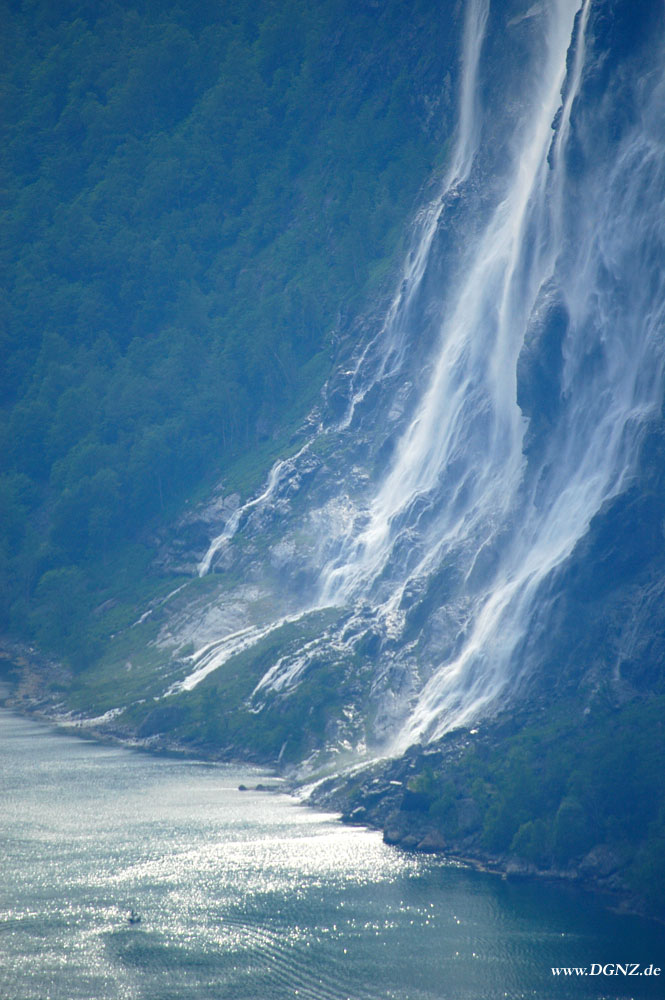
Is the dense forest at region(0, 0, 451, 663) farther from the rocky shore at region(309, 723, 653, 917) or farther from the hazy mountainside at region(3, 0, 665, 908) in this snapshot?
the rocky shore at region(309, 723, 653, 917)

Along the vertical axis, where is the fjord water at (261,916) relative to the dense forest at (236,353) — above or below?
below

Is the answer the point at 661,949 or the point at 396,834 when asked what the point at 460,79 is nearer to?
the point at 396,834

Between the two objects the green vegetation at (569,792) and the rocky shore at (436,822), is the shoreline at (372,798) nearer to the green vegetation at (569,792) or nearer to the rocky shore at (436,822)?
the rocky shore at (436,822)

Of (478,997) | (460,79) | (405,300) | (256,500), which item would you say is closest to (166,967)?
(478,997)

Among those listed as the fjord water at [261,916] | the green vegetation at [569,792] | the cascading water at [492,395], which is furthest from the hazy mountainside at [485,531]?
the fjord water at [261,916]

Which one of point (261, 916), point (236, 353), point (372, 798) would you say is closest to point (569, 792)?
point (372, 798)

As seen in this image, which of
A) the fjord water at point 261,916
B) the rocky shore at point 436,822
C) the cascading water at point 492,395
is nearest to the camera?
the fjord water at point 261,916
